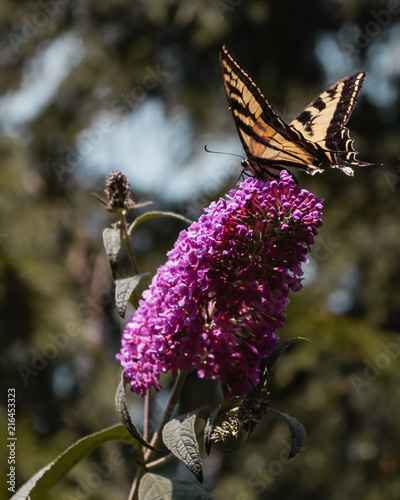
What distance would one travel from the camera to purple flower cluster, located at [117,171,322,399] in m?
1.43

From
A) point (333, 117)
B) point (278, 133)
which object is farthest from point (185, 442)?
point (333, 117)

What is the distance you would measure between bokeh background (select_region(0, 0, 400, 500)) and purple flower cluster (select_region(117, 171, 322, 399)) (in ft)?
5.09

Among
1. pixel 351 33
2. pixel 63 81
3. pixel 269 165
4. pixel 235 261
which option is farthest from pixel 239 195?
pixel 63 81

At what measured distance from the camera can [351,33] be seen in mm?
4852

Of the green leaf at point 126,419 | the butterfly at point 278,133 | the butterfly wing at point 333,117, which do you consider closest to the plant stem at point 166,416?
the green leaf at point 126,419

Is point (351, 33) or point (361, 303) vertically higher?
point (351, 33)

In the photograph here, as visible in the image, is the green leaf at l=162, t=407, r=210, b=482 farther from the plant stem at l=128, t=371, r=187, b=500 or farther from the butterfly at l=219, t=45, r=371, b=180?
the butterfly at l=219, t=45, r=371, b=180

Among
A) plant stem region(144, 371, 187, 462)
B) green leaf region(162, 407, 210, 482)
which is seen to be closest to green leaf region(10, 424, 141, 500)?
plant stem region(144, 371, 187, 462)

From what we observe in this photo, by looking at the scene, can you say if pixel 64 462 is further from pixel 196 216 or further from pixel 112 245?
pixel 196 216

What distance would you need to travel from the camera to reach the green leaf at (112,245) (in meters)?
1.53

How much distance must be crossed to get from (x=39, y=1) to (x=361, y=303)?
4.15 metres

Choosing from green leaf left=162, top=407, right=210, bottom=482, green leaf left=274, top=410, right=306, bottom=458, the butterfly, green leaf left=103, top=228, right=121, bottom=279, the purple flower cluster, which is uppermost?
the butterfly

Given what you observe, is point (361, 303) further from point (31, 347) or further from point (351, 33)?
point (31, 347)

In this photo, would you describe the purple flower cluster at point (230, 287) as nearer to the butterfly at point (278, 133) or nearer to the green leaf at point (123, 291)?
the green leaf at point (123, 291)
